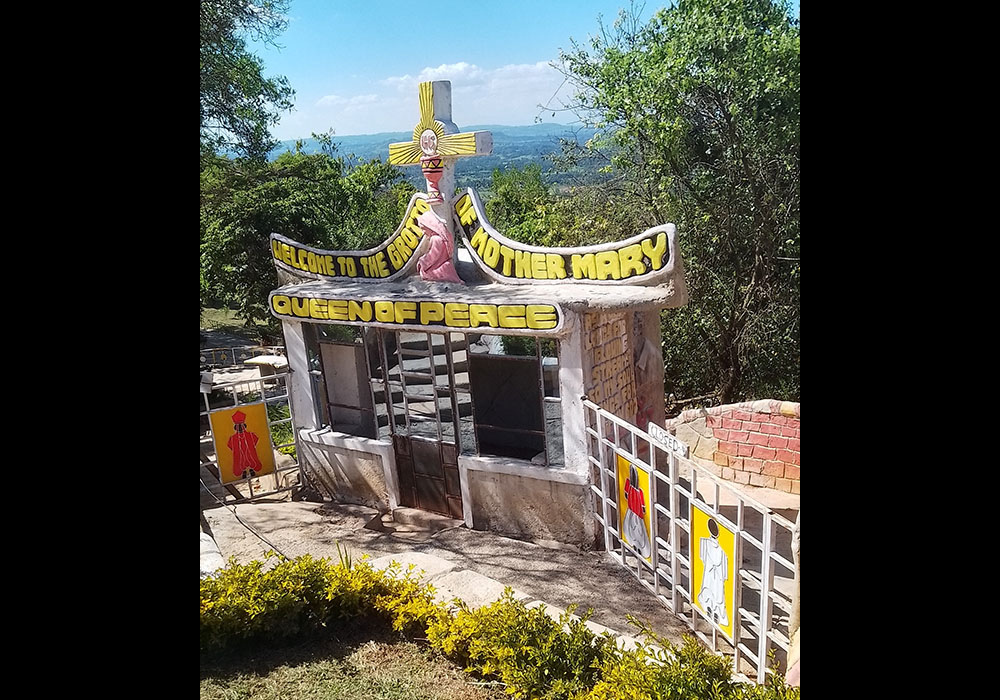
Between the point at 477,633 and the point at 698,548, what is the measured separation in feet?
4.94

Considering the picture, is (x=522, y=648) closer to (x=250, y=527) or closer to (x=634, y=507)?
(x=634, y=507)

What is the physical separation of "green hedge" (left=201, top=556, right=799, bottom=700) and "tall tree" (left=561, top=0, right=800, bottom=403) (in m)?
8.78

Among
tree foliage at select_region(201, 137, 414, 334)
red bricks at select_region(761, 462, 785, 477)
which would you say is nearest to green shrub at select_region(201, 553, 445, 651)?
red bricks at select_region(761, 462, 785, 477)

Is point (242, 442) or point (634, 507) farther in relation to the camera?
point (242, 442)

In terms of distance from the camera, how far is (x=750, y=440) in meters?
8.27

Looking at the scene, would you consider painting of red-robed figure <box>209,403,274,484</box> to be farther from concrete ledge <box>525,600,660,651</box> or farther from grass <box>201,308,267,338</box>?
grass <box>201,308,267,338</box>

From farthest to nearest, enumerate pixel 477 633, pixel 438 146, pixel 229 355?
pixel 229 355 < pixel 438 146 < pixel 477 633

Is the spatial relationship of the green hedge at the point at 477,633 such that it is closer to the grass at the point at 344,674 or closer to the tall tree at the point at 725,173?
the grass at the point at 344,674

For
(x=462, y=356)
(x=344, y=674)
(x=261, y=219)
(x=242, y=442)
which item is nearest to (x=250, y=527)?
(x=242, y=442)

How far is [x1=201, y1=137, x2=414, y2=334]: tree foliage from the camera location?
14867mm

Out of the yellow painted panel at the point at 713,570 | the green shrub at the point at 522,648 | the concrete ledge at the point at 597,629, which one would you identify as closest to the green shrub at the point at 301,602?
the green shrub at the point at 522,648

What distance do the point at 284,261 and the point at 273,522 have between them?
2778 millimetres
